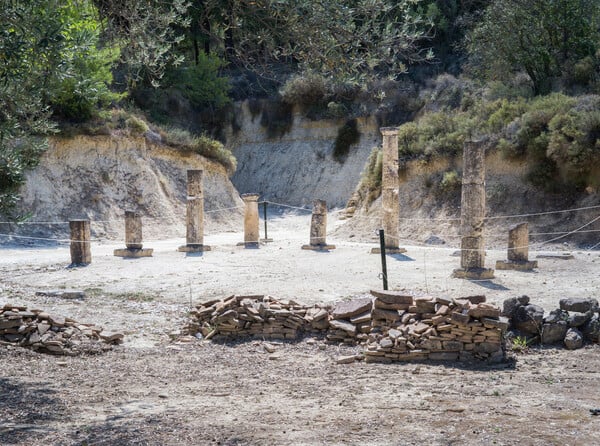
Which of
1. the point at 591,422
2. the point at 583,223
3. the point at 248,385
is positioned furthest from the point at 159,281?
the point at 583,223

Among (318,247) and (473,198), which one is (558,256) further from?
(318,247)

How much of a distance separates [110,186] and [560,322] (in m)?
19.9

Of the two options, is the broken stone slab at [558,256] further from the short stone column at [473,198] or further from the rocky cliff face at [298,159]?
the rocky cliff face at [298,159]

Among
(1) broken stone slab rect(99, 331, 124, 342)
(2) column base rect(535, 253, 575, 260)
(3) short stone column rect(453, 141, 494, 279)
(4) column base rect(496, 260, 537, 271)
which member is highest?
(3) short stone column rect(453, 141, 494, 279)

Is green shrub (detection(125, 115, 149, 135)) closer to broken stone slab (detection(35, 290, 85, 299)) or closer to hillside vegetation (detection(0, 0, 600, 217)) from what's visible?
hillside vegetation (detection(0, 0, 600, 217))

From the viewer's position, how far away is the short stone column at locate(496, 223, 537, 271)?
51.4 ft

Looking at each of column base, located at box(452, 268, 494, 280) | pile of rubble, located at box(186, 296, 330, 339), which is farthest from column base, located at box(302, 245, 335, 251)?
pile of rubble, located at box(186, 296, 330, 339)

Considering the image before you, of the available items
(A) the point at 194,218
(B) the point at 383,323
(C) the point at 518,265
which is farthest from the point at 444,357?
(A) the point at 194,218

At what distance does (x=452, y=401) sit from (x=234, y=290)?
7.19 metres

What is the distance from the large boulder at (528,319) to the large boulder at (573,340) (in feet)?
1.23

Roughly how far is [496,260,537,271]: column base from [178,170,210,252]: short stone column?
28.6 ft

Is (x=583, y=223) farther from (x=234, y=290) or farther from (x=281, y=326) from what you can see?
(x=281, y=326)

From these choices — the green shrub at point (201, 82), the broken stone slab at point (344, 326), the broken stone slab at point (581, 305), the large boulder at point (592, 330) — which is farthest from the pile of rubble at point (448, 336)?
the green shrub at point (201, 82)

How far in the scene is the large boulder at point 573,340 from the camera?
9023 millimetres
